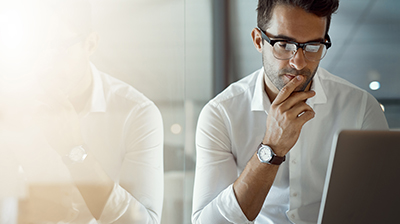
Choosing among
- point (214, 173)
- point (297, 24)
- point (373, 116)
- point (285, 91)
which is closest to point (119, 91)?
point (214, 173)

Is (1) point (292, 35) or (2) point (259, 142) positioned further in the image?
(2) point (259, 142)

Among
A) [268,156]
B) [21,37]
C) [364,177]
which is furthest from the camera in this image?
[268,156]

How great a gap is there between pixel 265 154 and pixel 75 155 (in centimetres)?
67

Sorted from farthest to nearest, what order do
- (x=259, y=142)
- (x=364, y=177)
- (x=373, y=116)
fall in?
(x=373, y=116) → (x=259, y=142) → (x=364, y=177)

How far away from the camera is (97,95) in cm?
114

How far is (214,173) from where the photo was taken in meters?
1.38

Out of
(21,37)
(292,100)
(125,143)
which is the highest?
(21,37)

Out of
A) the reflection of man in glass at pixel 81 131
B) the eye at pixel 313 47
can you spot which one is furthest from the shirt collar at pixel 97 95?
the eye at pixel 313 47

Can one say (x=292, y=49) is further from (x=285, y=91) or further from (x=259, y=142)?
(x=259, y=142)

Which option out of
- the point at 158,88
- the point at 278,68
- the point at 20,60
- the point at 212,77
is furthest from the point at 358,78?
the point at 20,60

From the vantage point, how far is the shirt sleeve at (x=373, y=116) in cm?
161

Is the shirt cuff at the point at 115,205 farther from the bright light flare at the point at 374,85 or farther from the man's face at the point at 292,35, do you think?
the bright light flare at the point at 374,85

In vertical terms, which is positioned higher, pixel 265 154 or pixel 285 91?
pixel 285 91

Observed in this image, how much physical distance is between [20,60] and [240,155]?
3.07ft
